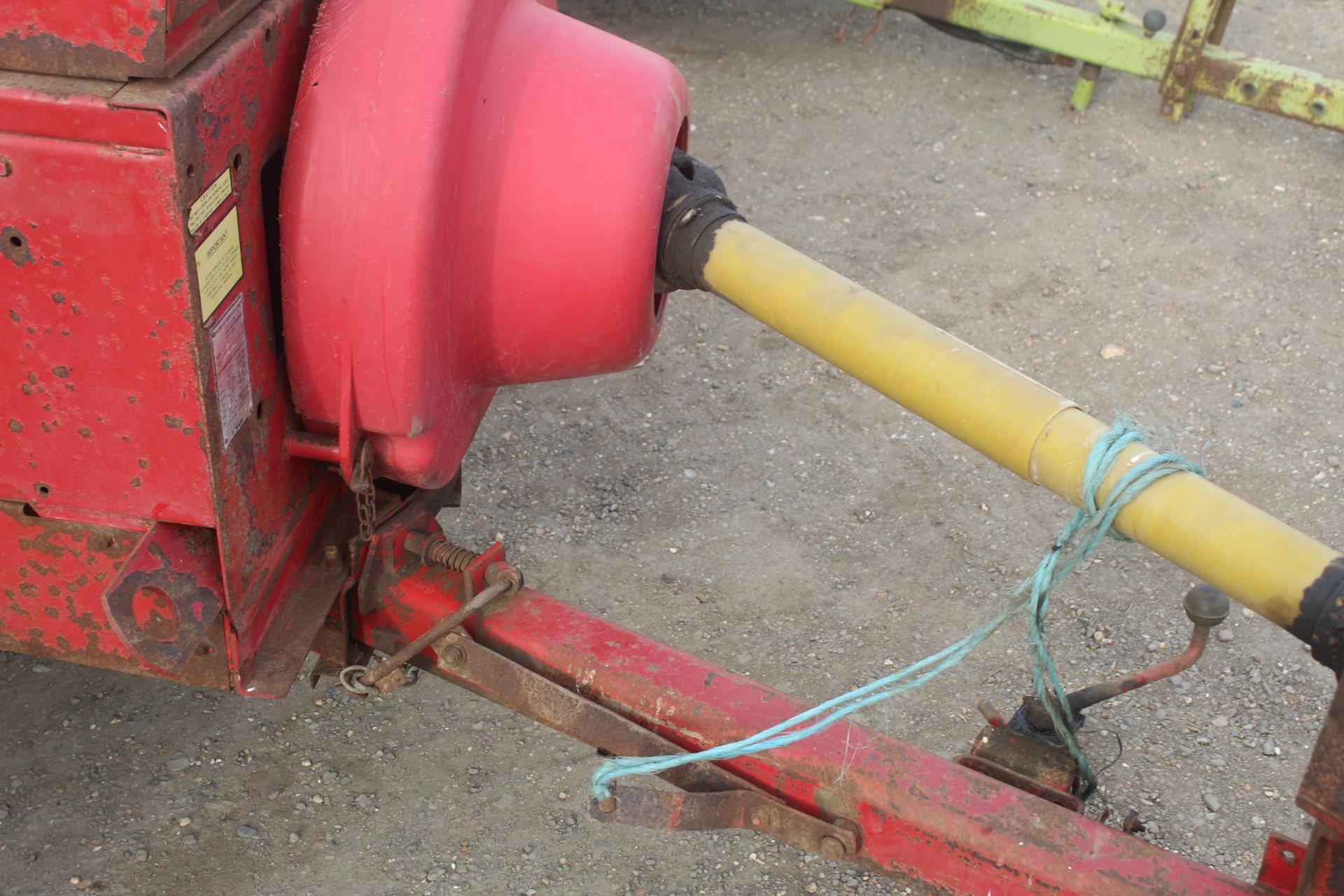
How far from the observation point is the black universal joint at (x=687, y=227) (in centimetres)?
180

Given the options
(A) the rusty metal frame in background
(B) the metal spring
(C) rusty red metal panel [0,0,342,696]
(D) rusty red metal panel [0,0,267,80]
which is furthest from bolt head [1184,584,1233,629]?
(A) the rusty metal frame in background

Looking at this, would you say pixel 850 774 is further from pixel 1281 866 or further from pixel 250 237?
pixel 250 237

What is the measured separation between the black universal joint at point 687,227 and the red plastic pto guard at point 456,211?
5 centimetres

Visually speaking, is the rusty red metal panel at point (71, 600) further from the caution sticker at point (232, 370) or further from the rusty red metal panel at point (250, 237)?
the caution sticker at point (232, 370)

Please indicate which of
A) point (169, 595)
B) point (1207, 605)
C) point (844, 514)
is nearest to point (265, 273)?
point (169, 595)

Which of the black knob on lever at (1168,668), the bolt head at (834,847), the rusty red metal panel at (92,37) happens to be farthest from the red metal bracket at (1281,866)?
the rusty red metal panel at (92,37)

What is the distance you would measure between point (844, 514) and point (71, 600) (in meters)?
1.78

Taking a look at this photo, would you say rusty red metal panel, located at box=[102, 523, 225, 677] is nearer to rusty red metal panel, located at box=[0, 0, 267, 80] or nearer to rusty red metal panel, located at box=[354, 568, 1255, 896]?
rusty red metal panel, located at box=[354, 568, 1255, 896]

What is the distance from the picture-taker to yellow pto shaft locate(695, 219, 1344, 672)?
1.34 metres

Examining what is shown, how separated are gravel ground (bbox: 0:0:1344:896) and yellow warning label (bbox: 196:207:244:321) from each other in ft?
3.66

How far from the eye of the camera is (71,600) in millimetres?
1754

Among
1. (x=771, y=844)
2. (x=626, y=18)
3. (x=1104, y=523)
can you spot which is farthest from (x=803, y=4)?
(x=1104, y=523)

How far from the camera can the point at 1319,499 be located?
310cm

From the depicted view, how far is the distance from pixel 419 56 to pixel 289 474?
24.3 inches
